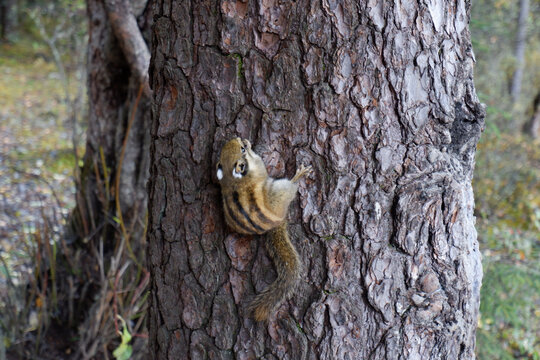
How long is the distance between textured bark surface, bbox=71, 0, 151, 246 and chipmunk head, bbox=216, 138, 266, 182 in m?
1.91

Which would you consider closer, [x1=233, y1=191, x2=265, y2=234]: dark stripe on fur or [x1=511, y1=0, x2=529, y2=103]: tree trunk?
[x1=233, y1=191, x2=265, y2=234]: dark stripe on fur

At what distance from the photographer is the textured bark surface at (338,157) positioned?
130 centimetres

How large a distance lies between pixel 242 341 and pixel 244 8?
0.98 meters

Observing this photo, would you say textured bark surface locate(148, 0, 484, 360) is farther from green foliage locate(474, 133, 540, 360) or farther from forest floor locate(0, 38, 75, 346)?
green foliage locate(474, 133, 540, 360)

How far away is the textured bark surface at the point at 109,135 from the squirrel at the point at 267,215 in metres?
1.93

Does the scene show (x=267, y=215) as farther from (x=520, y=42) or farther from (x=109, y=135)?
(x=520, y=42)

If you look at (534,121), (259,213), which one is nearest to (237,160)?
(259,213)

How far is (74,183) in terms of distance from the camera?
3.68m

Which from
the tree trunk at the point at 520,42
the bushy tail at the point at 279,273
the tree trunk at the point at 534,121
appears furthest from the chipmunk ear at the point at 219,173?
the tree trunk at the point at 534,121

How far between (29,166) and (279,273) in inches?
256

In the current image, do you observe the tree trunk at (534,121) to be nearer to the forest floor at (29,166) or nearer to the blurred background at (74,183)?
the blurred background at (74,183)

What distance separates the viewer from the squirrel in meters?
1.37

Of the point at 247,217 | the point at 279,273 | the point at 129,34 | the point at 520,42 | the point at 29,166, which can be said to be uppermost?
the point at 520,42

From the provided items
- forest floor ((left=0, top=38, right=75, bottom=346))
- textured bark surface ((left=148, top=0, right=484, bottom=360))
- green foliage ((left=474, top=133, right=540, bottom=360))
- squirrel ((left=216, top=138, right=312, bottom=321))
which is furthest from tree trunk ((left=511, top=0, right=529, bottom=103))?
squirrel ((left=216, top=138, right=312, bottom=321))
